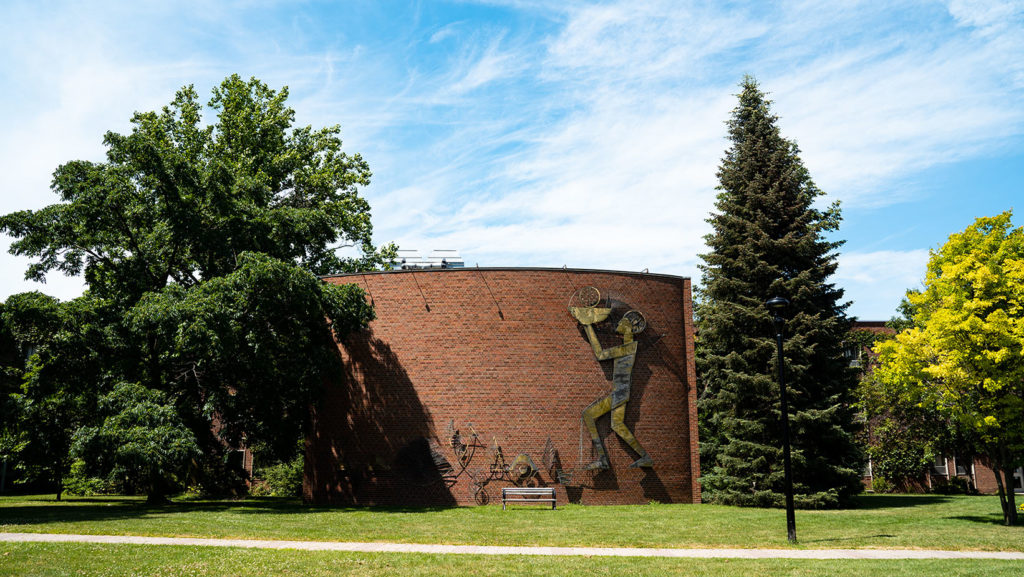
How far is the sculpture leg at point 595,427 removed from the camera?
2317 cm

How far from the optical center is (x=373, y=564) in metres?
10.8

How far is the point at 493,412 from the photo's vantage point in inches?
913

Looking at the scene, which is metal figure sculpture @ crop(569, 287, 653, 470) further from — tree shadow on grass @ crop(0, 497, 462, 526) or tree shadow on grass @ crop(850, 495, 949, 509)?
tree shadow on grass @ crop(850, 495, 949, 509)

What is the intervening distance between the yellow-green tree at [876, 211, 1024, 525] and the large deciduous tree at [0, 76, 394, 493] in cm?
1623

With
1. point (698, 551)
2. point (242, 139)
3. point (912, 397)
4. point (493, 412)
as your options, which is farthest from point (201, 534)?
point (242, 139)

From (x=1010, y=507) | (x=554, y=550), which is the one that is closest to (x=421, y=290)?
(x=554, y=550)

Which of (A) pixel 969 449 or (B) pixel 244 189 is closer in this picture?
(A) pixel 969 449

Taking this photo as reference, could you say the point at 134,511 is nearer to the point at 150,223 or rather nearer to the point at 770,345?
the point at 150,223

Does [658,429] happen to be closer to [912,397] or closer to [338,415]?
[912,397]

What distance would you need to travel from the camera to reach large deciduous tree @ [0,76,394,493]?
820 inches

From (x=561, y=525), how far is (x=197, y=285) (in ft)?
48.3

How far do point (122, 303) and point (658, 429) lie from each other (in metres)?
17.9

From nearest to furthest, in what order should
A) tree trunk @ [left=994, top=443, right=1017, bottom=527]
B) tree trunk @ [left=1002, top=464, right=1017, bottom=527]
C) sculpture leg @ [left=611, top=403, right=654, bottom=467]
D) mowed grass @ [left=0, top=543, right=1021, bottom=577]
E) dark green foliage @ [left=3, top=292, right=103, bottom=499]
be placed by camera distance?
1. mowed grass @ [left=0, top=543, right=1021, bottom=577]
2. tree trunk @ [left=1002, top=464, right=1017, bottom=527]
3. tree trunk @ [left=994, top=443, right=1017, bottom=527]
4. dark green foliage @ [left=3, top=292, right=103, bottom=499]
5. sculpture leg @ [left=611, top=403, right=654, bottom=467]

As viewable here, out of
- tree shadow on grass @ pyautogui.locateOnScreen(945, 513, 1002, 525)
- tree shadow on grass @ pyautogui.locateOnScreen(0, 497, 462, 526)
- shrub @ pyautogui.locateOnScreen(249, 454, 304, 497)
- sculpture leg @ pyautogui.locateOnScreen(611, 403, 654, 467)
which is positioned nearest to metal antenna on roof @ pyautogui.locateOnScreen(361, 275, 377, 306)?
tree shadow on grass @ pyautogui.locateOnScreen(0, 497, 462, 526)
